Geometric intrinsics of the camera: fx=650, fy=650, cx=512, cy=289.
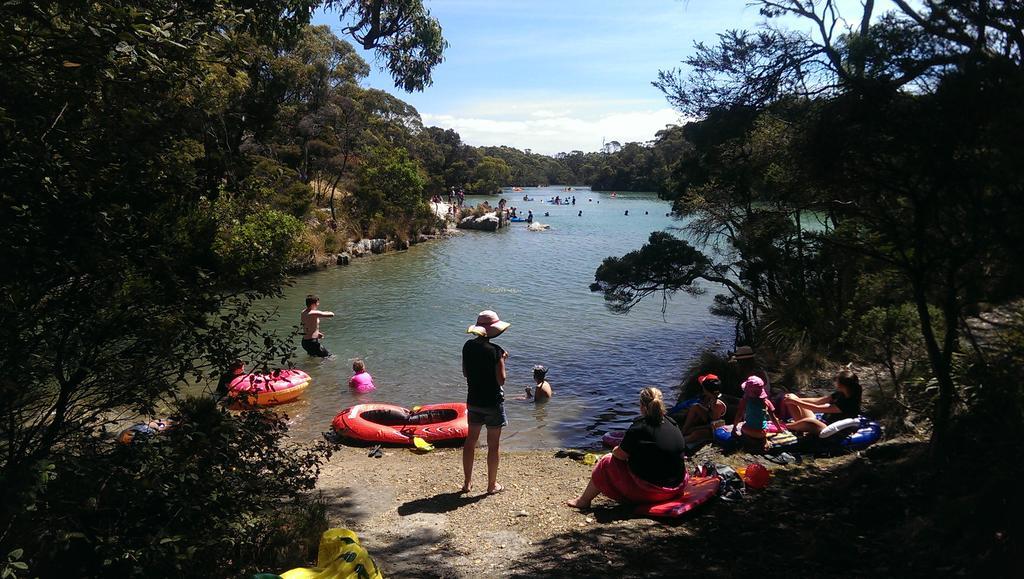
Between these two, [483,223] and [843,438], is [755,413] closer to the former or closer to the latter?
[843,438]

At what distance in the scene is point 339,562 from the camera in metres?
3.61

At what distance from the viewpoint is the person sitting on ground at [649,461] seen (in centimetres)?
545

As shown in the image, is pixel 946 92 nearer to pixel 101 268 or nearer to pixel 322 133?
pixel 101 268

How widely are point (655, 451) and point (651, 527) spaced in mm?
606

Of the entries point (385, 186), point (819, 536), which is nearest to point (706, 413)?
point (819, 536)

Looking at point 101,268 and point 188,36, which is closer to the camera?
point 101,268

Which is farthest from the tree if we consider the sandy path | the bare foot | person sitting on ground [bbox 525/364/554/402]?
the bare foot

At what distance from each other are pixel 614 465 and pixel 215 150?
3978mm

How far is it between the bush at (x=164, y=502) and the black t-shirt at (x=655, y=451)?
281 centimetres

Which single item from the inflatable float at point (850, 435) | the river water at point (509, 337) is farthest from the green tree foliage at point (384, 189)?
the inflatable float at point (850, 435)

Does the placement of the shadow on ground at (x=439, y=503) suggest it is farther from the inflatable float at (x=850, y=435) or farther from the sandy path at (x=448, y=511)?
Answer: the inflatable float at (x=850, y=435)

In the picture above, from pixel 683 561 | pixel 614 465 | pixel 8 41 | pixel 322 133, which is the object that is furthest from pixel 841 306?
pixel 322 133

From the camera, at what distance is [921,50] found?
4.45m

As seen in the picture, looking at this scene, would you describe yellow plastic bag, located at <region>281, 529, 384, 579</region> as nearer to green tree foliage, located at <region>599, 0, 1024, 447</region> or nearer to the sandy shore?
the sandy shore
